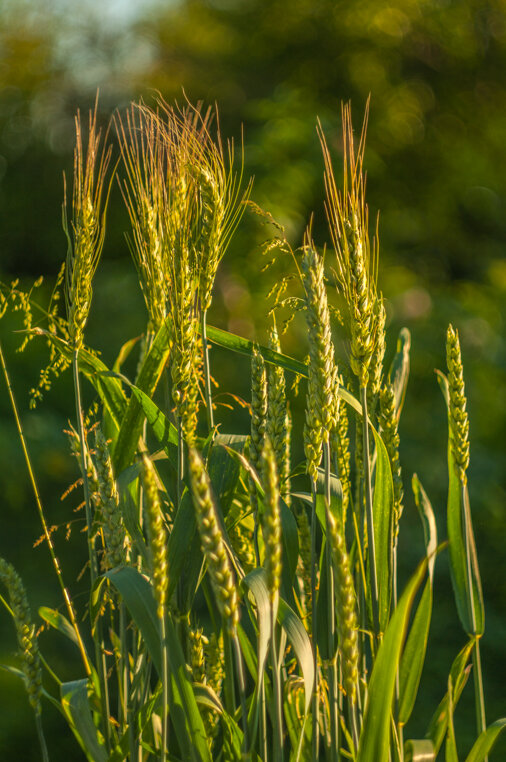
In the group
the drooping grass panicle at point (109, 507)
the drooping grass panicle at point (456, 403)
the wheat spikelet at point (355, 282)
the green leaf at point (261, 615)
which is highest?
the wheat spikelet at point (355, 282)

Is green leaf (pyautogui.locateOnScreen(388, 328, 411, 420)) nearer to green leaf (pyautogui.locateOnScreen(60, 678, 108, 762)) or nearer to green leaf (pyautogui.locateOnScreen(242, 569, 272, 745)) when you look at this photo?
green leaf (pyautogui.locateOnScreen(242, 569, 272, 745))

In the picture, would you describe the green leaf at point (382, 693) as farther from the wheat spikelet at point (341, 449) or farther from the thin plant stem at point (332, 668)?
the wheat spikelet at point (341, 449)

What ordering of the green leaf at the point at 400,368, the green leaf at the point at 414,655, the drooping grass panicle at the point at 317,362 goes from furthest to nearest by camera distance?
the green leaf at the point at 400,368
the green leaf at the point at 414,655
the drooping grass panicle at the point at 317,362

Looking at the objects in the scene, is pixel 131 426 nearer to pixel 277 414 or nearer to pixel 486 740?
pixel 277 414

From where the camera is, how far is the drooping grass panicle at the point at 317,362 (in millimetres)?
469

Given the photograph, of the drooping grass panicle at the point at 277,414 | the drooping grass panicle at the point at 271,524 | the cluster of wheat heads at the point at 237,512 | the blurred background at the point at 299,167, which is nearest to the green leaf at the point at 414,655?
the cluster of wheat heads at the point at 237,512

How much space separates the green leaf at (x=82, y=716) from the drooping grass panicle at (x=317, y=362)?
0.92ft

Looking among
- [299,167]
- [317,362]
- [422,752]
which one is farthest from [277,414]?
[299,167]

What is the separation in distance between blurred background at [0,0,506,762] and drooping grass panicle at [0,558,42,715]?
0.93 meters

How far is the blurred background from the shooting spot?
1.56m

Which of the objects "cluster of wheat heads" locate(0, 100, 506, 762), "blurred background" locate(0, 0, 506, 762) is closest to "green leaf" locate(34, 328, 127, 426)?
"cluster of wheat heads" locate(0, 100, 506, 762)

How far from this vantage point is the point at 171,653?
0.50 m

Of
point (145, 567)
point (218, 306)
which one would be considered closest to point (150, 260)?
point (145, 567)

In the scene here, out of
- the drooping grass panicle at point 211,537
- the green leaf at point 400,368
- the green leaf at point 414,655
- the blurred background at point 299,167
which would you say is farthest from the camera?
the blurred background at point 299,167
